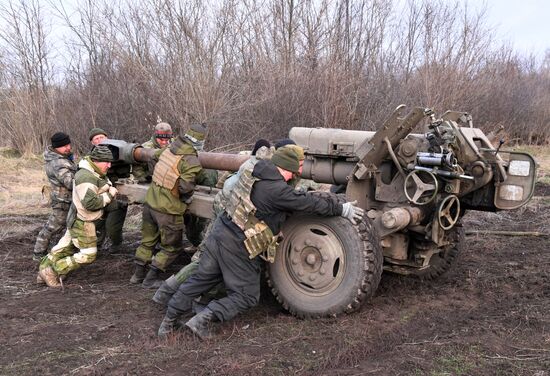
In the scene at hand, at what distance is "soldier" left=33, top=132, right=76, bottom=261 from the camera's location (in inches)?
255

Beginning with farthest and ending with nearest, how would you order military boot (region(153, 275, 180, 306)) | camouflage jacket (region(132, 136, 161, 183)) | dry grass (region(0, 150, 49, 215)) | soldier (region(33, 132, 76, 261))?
dry grass (region(0, 150, 49, 215)) → camouflage jacket (region(132, 136, 161, 183)) → soldier (region(33, 132, 76, 261)) → military boot (region(153, 275, 180, 306))

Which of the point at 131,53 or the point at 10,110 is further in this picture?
the point at 10,110

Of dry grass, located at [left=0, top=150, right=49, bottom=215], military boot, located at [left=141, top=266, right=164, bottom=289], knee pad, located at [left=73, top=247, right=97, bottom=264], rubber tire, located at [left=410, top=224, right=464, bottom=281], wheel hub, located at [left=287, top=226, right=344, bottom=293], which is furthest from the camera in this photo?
dry grass, located at [left=0, top=150, right=49, bottom=215]

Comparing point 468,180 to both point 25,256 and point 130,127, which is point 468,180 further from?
point 130,127

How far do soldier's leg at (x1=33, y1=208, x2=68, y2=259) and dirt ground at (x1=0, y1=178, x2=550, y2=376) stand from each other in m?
0.56

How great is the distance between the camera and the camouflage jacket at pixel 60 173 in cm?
648

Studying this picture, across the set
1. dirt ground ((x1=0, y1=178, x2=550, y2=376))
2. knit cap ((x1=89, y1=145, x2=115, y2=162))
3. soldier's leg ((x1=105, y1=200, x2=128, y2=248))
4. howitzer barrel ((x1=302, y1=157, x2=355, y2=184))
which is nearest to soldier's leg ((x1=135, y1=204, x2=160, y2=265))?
dirt ground ((x1=0, y1=178, x2=550, y2=376))

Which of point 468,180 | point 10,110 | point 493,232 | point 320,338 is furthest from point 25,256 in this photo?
point 10,110

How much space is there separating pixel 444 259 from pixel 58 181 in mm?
4543

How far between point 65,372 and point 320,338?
5.79 feet

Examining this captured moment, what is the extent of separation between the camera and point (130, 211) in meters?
9.38

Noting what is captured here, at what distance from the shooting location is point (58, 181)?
662 cm

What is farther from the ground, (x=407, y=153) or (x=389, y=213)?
(x=407, y=153)

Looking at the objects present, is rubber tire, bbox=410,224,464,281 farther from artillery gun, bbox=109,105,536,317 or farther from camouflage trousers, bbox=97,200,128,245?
camouflage trousers, bbox=97,200,128,245
